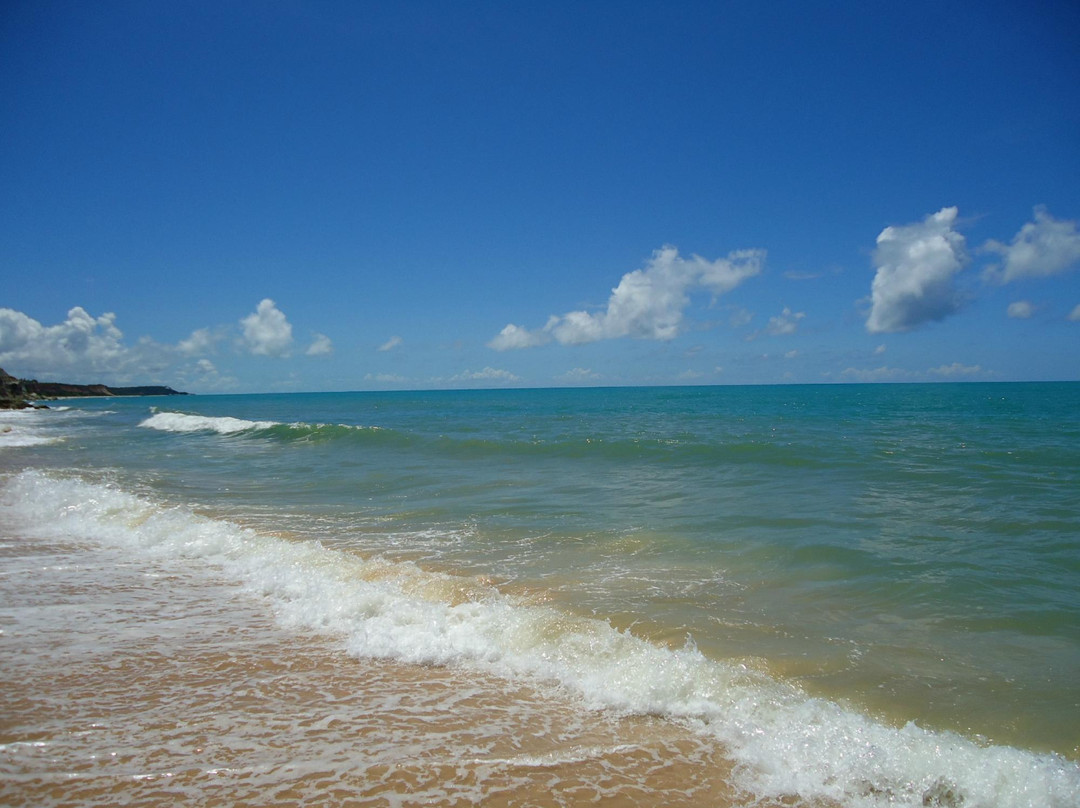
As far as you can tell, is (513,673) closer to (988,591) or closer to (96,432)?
(988,591)

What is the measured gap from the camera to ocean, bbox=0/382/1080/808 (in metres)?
3.41

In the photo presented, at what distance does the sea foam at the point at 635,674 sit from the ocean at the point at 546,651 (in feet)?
0.07

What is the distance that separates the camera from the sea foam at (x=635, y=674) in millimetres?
3420

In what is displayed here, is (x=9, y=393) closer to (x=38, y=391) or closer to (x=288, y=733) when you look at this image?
(x=38, y=391)

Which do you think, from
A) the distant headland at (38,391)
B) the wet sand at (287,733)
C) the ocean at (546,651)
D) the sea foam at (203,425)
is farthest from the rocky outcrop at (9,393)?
the wet sand at (287,733)

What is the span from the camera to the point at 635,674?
4.48m

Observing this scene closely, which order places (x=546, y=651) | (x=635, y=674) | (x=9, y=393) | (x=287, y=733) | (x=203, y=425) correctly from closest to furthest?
(x=287, y=733), (x=635, y=674), (x=546, y=651), (x=203, y=425), (x=9, y=393)

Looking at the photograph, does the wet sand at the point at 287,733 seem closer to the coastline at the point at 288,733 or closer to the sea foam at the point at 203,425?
the coastline at the point at 288,733

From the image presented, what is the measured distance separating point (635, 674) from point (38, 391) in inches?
5268

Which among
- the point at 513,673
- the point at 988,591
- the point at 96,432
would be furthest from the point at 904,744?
the point at 96,432

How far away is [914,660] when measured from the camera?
4949 millimetres

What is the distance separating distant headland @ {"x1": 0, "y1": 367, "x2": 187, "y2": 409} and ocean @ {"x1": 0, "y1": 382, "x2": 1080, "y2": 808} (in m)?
60.9

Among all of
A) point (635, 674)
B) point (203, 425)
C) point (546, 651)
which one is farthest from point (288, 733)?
point (203, 425)

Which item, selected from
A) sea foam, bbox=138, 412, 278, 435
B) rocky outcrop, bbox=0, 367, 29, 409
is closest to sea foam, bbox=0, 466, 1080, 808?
sea foam, bbox=138, 412, 278, 435
